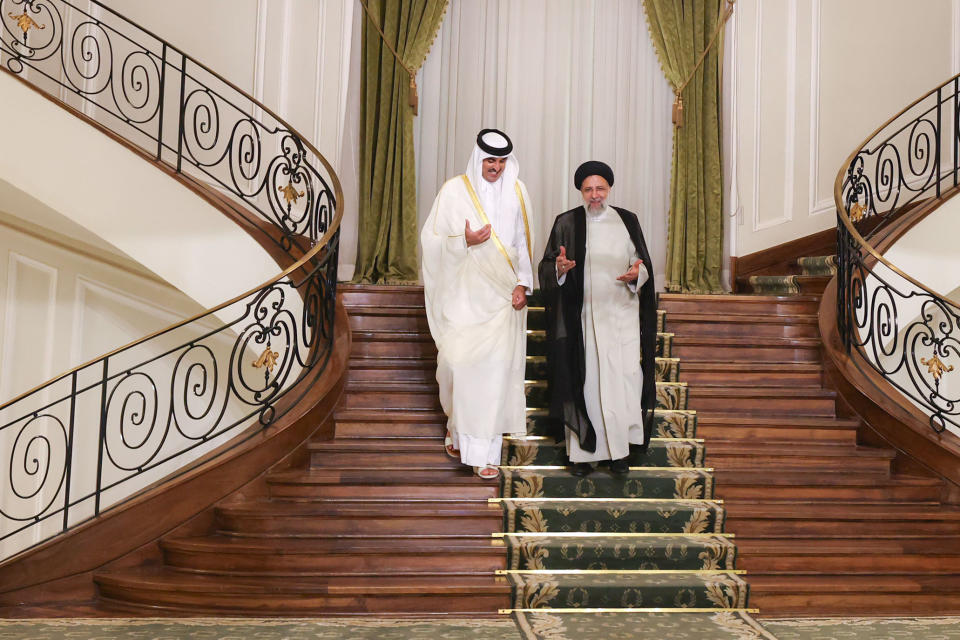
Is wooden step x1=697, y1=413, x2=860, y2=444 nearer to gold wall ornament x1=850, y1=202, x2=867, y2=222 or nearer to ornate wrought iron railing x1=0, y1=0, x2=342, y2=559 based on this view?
gold wall ornament x1=850, y1=202, x2=867, y2=222

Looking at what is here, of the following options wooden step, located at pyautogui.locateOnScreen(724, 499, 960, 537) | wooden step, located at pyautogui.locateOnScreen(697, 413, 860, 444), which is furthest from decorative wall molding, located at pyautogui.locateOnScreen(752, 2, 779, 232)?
wooden step, located at pyautogui.locateOnScreen(724, 499, 960, 537)

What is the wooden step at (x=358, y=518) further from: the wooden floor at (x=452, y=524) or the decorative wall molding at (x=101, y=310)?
the decorative wall molding at (x=101, y=310)

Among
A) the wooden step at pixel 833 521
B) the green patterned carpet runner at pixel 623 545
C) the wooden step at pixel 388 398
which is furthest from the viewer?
the wooden step at pixel 388 398

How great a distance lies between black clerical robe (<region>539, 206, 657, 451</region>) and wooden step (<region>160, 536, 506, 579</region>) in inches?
30.8

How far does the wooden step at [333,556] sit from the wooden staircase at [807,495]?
4.23 ft

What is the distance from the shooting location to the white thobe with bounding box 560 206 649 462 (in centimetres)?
457

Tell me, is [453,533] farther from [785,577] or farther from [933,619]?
[933,619]

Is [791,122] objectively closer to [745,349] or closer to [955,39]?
[955,39]

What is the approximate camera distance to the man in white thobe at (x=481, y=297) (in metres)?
4.54

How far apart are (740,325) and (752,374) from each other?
1.55 ft

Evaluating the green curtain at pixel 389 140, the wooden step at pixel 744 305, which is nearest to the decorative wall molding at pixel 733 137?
the wooden step at pixel 744 305

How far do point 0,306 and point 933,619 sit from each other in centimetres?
594

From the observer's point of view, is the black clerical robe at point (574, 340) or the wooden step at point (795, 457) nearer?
the black clerical robe at point (574, 340)

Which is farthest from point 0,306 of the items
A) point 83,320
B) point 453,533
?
point 453,533
